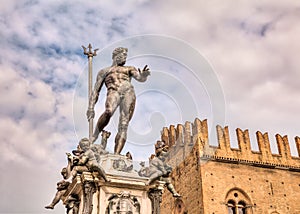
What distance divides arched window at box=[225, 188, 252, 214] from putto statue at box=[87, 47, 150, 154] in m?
21.2

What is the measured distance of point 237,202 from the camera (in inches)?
1069

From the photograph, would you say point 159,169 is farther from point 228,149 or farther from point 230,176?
point 228,149

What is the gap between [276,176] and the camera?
28.5 metres

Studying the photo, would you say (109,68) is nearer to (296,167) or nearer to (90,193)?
(90,193)

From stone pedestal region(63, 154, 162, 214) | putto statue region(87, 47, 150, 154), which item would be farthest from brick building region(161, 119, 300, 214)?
stone pedestal region(63, 154, 162, 214)

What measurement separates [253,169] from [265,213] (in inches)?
103

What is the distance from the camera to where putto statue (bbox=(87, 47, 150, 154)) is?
6543 millimetres

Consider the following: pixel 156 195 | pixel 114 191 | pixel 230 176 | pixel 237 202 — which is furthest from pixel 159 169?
pixel 237 202

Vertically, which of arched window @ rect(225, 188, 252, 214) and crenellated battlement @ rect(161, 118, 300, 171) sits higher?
crenellated battlement @ rect(161, 118, 300, 171)

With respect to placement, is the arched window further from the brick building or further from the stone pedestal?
the stone pedestal

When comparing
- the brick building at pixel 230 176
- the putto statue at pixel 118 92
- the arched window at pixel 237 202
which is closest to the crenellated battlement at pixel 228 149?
the brick building at pixel 230 176

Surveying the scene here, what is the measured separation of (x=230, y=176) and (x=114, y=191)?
2233 cm

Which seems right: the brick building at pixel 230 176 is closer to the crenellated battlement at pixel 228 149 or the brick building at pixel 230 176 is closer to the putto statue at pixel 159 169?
the crenellated battlement at pixel 228 149

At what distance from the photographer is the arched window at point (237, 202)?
88.4 feet
